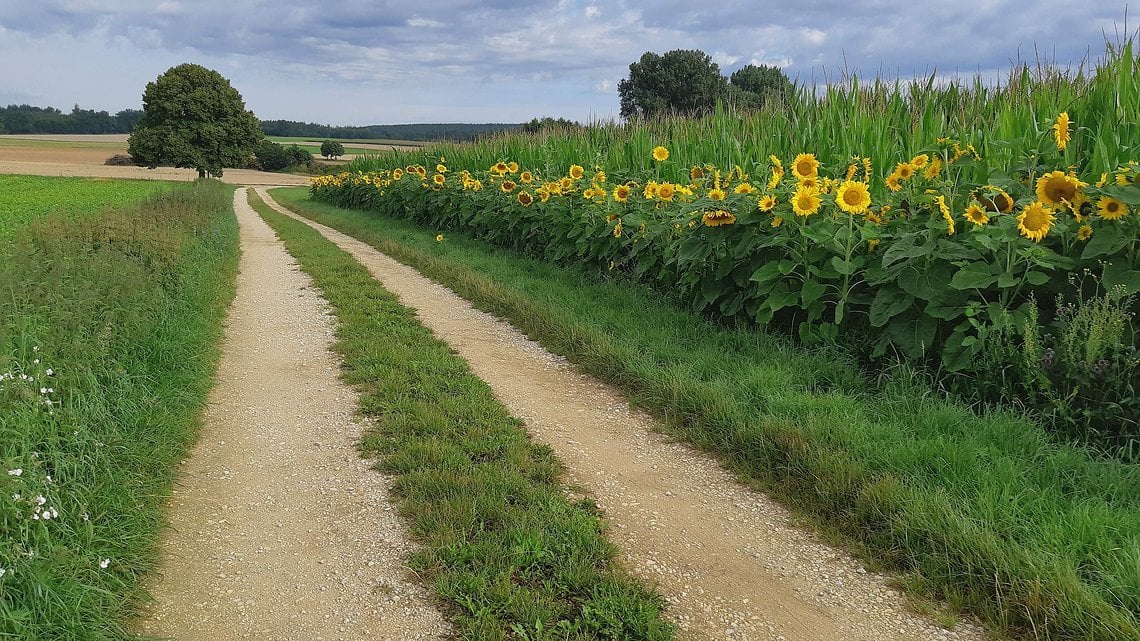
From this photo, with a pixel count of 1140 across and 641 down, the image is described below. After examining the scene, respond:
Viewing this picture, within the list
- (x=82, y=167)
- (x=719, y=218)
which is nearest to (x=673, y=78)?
(x=82, y=167)

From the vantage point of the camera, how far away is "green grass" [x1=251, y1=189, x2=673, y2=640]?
246cm

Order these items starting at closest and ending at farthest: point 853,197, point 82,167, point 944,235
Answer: point 944,235 < point 853,197 < point 82,167

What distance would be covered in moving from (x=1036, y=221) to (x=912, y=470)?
1624mm

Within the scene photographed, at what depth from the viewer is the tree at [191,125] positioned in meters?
49.2

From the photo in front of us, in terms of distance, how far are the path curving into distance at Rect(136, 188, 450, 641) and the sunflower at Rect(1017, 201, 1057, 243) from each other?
348 centimetres

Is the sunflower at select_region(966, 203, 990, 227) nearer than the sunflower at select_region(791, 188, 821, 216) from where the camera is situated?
Yes

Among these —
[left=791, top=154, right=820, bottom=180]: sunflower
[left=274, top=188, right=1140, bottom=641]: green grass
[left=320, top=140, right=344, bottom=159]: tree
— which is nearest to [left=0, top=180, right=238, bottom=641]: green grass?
→ [left=274, top=188, right=1140, bottom=641]: green grass

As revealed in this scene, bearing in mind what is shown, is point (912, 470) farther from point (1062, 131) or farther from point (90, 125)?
point (90, 125)

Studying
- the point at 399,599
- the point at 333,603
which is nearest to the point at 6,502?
the point at 333,603

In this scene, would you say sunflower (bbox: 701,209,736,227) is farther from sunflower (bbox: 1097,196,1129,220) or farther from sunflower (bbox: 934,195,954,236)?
sunflower (bbox: 1097,196,1129,220)

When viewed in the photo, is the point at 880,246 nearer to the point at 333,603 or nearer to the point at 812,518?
the point at 812,518

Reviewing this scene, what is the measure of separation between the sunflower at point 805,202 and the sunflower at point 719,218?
654mm

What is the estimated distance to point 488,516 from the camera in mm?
3080

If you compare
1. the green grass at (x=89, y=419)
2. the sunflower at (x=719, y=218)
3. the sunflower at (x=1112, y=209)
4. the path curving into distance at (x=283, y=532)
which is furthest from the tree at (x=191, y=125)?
the sunflower at (x=1112, y=209)
